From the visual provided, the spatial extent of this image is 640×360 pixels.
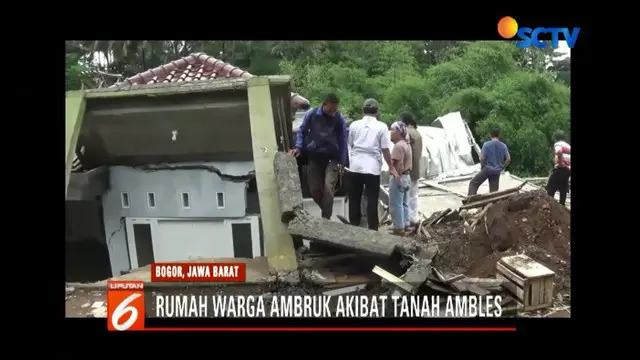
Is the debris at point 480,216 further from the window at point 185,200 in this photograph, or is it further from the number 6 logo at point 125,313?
the number 6 logo at point 125,313

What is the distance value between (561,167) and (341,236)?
1.42 meters

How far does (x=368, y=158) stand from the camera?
3.45 meters

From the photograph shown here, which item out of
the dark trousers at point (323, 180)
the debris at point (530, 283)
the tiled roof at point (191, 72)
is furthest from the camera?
the dark trousers at point (323, 180)

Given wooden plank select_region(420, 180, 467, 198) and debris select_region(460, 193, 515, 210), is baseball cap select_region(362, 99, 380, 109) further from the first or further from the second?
debris select_region(460, 193, 515, 210)

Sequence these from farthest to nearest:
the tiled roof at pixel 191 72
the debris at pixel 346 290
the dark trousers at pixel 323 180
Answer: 1. the dark trousers at pixel 323 180
2. the tiled roof at pixel 191 72
3. the debris at pixel 346 290

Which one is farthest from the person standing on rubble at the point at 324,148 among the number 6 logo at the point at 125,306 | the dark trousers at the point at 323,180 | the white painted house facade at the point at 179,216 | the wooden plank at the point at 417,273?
the number 6 logo at the point at 125,306

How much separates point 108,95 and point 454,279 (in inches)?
95.5

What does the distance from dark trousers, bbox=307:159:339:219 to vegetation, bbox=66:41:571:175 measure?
370 mm

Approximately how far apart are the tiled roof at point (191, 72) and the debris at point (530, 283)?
166 cm

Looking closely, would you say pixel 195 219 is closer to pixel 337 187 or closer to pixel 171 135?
pixel 171 135

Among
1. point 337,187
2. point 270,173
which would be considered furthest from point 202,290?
point 337,187

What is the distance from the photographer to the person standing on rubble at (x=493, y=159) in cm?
338

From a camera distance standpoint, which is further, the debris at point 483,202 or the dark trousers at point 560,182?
the debris at point 483,202

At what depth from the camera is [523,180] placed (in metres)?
3.41
